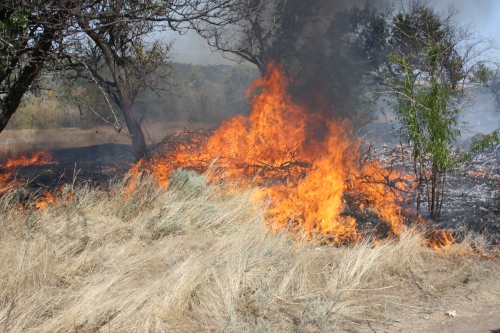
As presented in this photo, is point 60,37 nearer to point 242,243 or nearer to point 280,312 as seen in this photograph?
point 242,243

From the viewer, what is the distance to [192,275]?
3.84 meters

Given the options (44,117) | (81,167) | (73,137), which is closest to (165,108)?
(73,137)

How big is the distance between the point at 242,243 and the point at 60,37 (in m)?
3.53

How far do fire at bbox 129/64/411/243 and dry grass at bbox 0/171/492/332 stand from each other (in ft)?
3.86

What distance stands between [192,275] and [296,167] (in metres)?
5.16

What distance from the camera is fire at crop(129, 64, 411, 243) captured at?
674cm

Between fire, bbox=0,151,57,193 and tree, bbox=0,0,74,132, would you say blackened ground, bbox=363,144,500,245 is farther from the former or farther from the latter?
fire, bbox=0,151,57,193

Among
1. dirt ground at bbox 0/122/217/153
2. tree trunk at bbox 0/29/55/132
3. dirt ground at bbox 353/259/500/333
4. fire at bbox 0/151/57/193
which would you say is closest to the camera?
dirt ground at bbox 353/259/500/333

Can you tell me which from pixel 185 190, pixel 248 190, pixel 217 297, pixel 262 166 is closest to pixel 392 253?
pixel 217 297

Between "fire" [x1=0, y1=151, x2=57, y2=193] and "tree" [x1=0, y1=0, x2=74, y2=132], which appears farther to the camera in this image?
"fire" [x1=0, y1=151, x2=57, y2=193]

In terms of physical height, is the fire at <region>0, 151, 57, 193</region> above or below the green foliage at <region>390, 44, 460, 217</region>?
below

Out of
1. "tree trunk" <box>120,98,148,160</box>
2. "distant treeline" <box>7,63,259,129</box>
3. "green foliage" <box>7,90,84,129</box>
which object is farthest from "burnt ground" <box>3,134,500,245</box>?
"green foliage" <box>7,90,84,129</box>

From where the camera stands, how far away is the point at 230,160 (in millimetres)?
9242

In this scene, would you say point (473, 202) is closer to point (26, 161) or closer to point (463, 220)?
point (463, 220)
